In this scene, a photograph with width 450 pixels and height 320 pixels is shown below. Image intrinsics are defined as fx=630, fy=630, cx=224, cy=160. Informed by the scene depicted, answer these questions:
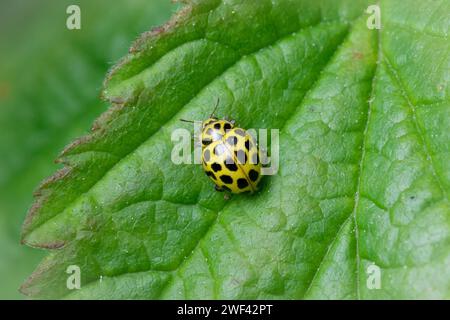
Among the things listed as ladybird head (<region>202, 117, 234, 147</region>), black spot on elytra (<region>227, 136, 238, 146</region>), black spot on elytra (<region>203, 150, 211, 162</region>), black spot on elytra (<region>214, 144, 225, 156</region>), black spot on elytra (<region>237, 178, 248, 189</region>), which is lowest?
black spot on elytra (<region>237, 178, 248, 189</region>)

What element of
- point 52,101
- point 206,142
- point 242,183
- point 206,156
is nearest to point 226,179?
point 242,183

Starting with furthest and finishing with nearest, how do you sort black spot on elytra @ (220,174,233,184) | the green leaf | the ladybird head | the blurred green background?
the blurred green background < the ladybird head < black spot on elytra @ (220,174,233,184) < the green leaf

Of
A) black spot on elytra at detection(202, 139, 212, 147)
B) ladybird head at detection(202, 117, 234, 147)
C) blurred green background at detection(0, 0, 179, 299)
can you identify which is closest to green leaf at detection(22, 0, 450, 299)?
ladybird head at detection(202, 117, 234, 147)

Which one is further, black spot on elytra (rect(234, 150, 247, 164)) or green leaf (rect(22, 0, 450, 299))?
black spot on elytra (rect(234, 150, 247, 164))

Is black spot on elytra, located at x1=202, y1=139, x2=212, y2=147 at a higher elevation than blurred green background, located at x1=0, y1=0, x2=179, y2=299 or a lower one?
lower

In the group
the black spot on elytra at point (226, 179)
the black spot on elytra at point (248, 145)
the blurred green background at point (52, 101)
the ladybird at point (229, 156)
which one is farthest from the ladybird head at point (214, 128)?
the blurred green background at point (52, 101)

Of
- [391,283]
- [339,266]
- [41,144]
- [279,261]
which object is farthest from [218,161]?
[41,144]

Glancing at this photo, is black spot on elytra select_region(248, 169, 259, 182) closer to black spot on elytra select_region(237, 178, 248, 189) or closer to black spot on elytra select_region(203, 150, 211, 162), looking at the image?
black spot on elytra select_region(237, 178, 248, 189)

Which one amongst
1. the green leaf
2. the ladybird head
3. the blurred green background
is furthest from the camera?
the blurred green background

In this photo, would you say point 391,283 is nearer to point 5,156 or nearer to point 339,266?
point 339,266
